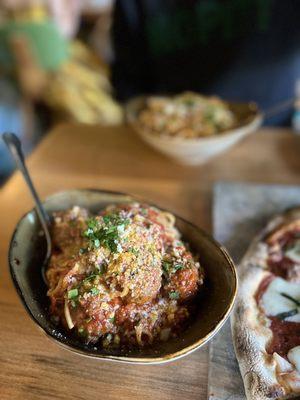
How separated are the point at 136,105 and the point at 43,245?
118 centimetres

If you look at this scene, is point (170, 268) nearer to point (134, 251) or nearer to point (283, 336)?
point (134, 251)

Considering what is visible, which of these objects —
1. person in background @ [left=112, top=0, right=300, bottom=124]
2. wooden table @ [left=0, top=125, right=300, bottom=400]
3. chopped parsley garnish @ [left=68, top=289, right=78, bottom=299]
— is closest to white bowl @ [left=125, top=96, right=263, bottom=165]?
wooden table @ [left=0, top=125, right=300, bottom=400]

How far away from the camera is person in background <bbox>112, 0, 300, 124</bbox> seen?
7.90 ft

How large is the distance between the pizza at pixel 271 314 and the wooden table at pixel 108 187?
14cm

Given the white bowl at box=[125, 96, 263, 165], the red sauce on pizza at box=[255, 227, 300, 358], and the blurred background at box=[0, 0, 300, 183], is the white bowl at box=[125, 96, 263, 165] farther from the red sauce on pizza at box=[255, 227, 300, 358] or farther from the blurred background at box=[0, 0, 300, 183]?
the red sauce on pizza at box=[255, 227, 300, 358]

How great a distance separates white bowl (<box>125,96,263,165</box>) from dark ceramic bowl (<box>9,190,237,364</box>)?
1.73ft

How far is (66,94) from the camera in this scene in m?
3.96

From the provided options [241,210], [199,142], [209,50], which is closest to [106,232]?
[241,210]

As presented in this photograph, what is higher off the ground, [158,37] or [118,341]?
[158,37]

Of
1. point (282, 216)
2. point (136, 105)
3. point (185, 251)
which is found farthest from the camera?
point (136, 105)

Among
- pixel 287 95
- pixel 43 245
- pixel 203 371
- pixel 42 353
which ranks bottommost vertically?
pixel 287 95

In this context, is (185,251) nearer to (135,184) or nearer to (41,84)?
(135,184)

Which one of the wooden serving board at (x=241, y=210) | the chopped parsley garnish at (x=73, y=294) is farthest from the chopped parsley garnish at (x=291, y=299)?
the chopped parsley garnish at (x=73, y=294)

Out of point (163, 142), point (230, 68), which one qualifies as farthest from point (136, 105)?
point (230, 68)
